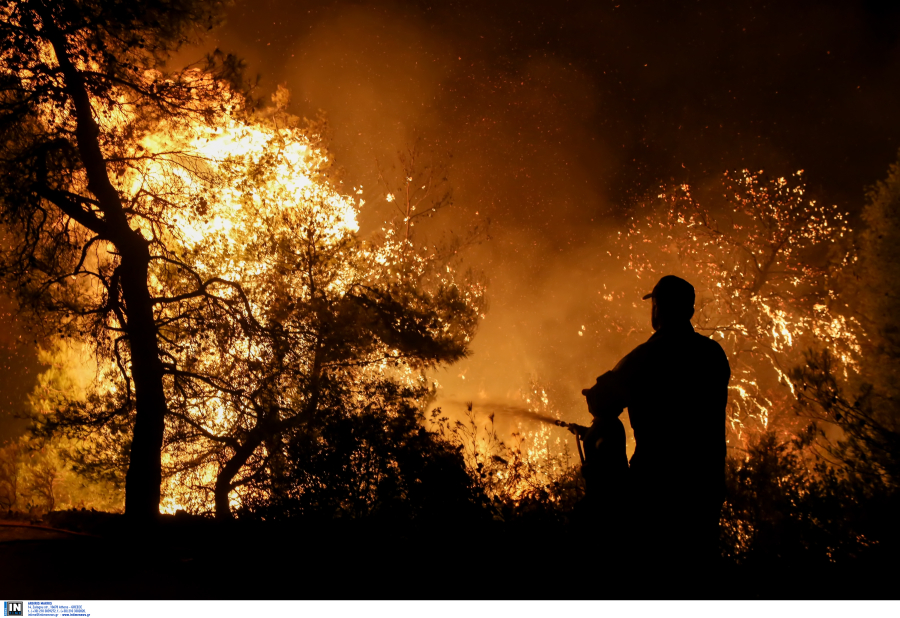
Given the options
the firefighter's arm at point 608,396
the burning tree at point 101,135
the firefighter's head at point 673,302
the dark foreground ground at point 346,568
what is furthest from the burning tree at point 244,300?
the firefighter's head at point 673,302

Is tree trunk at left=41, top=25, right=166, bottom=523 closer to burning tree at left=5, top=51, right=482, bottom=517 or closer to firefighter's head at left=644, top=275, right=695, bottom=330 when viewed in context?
burning tree at left=5, top=51, right=482, bottom=517

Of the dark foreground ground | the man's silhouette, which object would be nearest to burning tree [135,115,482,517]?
the dark foreground ground

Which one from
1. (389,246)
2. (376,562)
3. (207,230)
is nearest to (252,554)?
(376,562)

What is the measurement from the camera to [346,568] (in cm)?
482

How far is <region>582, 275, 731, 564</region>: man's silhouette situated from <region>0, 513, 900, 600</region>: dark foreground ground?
82cm

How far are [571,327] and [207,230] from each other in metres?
38.4

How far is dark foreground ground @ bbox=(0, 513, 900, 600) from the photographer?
4.53m

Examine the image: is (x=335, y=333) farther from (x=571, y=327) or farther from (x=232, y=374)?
(x=571, y=327)

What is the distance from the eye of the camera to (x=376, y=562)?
4.89m

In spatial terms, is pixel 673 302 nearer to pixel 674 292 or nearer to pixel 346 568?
pixel 674 292
